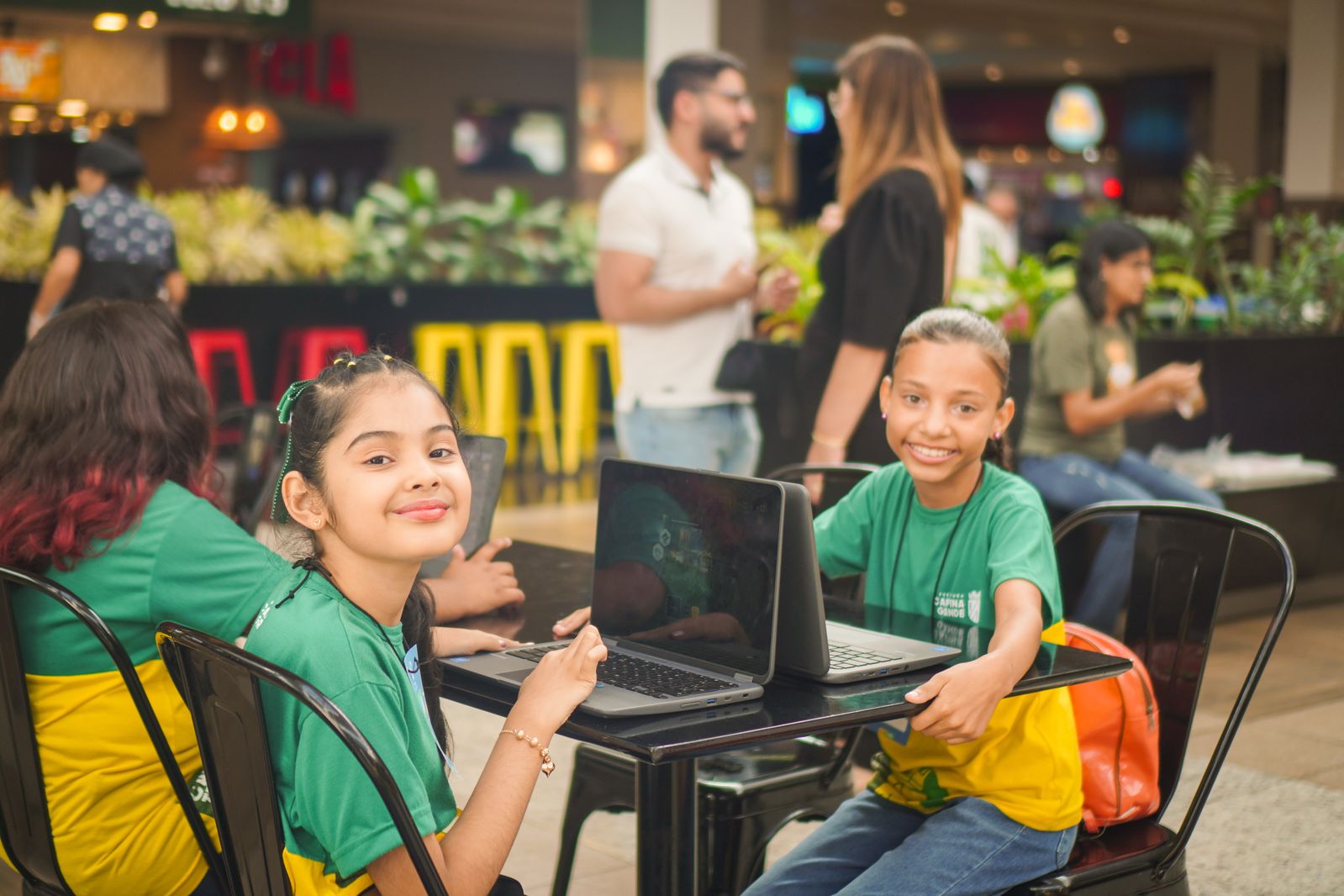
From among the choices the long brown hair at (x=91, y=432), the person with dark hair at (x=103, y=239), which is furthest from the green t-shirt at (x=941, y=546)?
the person with dark hair at (x=103, y=239)

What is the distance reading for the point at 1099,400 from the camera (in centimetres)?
437

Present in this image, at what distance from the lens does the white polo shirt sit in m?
3.68

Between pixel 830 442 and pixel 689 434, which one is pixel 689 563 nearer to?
pixel 830 442

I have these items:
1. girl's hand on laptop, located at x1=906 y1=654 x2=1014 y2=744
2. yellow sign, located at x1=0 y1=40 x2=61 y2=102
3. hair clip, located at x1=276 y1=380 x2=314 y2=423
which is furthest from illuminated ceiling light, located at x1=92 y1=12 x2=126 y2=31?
girl's hand on laptop, located at x1=906 y1=654 x2=1014 y2=744

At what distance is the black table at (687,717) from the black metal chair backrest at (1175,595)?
36 centimetres

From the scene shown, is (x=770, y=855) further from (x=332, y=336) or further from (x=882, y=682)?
(x=332, y=336)

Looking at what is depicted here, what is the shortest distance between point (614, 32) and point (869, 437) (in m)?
5.79

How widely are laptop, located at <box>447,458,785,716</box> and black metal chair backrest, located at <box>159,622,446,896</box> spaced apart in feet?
0.92

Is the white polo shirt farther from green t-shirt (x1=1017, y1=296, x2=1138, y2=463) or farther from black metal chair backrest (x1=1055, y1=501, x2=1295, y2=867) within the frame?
black metal chair backrest (x1=1055, y1=501, x2=1295, y2=867)

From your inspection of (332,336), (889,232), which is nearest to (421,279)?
(332,336)

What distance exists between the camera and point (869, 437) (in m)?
3.36

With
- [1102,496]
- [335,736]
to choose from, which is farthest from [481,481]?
[1102,496]

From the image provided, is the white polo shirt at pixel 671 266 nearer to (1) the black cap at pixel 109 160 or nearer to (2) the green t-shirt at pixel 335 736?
(2) the green t-shirt at pixel 335 736

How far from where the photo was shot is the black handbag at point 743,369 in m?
3.64
